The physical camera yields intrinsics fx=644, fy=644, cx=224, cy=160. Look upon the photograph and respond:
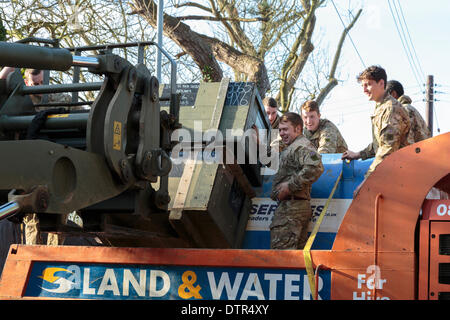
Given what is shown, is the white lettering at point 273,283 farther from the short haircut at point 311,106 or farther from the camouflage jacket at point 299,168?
the short haircut at point 311,106

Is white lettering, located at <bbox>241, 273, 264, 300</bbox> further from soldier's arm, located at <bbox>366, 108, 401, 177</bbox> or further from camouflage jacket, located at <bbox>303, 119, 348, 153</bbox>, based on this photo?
camouflage jacket, located at <bbox>303, 119, 348, 153</bbox>

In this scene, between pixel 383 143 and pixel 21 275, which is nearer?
pixel 21 275

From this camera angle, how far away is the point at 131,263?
3918 mm

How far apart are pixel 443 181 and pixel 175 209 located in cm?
207

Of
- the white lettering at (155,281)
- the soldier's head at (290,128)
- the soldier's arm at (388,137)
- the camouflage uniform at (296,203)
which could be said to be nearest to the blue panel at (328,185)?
the camouflage uniform at (296,203)

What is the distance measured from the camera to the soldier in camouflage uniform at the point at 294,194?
5074 millimetres

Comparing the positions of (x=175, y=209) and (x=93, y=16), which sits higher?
(x=93, y=16)

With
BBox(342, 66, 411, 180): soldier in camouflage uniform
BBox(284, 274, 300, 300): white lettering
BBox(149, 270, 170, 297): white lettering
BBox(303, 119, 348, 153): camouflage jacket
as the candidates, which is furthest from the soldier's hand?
BBox(149, 270, 170, 297): white lettering

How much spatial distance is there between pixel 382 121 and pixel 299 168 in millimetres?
759

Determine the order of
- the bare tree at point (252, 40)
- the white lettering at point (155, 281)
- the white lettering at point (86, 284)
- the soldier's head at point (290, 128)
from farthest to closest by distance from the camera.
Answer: the bare tree at point (252, 40)
the soldier's head at point (290, 128)
the white lettering at point (86, 284)
the white lettering at point (155, 281)

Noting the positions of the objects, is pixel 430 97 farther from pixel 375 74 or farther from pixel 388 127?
pixel 388 127

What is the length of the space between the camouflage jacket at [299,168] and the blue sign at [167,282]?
1543 mm
